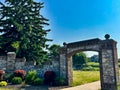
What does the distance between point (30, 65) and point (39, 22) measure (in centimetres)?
949

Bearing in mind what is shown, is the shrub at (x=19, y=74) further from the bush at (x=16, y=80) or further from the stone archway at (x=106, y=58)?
the stone archway at (x=106, y=58)

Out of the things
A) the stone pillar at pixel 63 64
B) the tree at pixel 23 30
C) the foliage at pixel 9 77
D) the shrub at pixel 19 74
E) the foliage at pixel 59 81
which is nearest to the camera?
the foliage at pixel 59 81

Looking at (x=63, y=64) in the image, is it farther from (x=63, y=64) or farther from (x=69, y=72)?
(x=69, y=72)

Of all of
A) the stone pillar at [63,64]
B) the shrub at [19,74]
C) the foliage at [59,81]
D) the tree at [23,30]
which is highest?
the tree at [23,30]

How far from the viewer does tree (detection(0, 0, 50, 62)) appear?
28391 mm

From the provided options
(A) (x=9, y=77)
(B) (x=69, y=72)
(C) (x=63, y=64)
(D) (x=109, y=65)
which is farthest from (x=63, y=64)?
(A) (x=9, y=77)

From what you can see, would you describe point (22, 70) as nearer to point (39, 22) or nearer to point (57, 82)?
point (57, 82)

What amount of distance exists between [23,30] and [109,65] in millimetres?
15244

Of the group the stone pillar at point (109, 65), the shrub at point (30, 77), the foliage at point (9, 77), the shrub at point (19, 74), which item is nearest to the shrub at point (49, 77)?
the shrub at point (30, 77)

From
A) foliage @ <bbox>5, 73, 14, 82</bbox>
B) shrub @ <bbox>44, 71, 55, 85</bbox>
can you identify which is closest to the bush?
foliage @ <bbox>5, 73, 14, 82</bbox>

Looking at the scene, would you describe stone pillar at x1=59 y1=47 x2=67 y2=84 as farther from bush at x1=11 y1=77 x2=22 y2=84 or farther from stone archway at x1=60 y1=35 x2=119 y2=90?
bush at x1=11 y1=77 x2=22 y2=84

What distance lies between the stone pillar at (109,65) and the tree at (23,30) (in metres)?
12.7

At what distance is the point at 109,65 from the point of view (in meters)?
17.8

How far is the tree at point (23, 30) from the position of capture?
93.1 ft
